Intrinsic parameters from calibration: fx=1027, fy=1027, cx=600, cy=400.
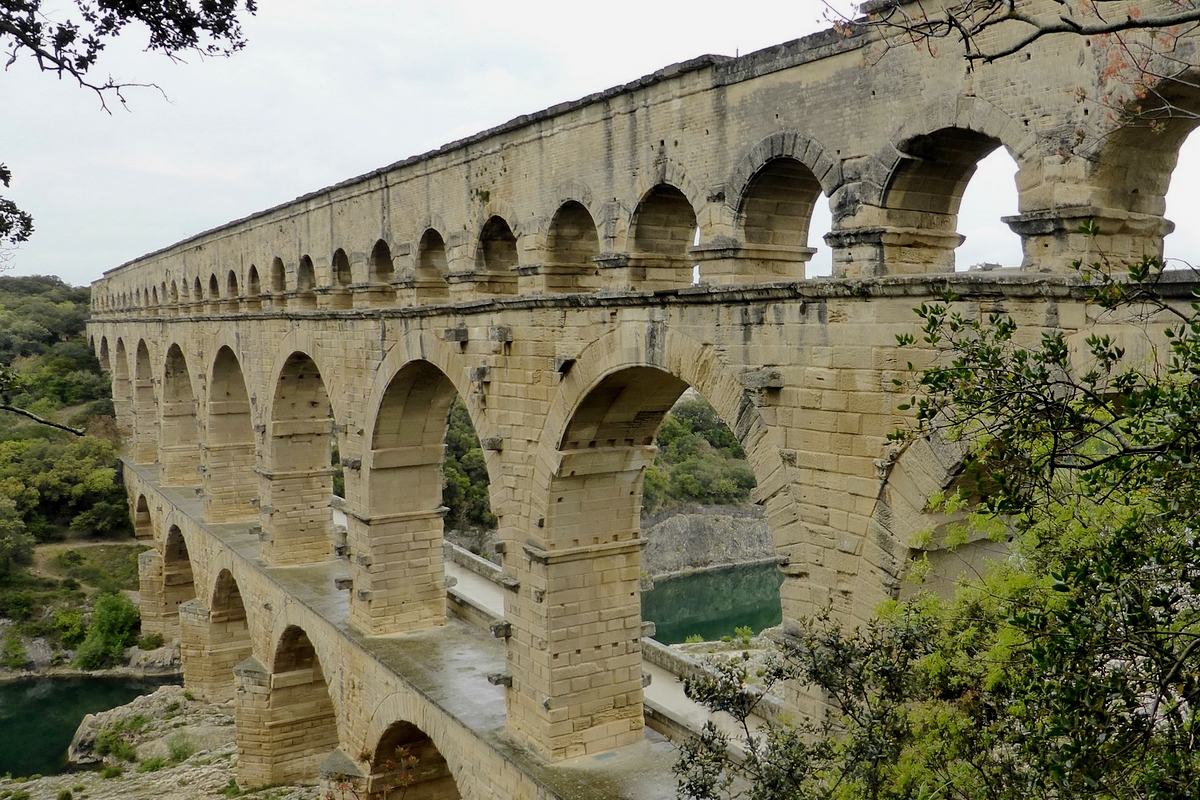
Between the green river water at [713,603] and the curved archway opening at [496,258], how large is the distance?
1914 cm

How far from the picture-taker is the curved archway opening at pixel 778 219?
8.78 meters

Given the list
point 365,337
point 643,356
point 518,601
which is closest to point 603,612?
point 518,601

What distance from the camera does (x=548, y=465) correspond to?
9.13 m

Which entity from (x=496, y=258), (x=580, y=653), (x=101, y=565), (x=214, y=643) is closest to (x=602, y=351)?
(x=580, y=653)

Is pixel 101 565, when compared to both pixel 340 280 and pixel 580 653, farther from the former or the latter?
pixel 580 653

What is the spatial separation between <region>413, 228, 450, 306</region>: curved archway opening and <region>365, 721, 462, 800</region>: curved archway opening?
18.4 ft

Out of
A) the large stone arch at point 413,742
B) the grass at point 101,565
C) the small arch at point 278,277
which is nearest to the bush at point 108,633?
the grass at point 101,565

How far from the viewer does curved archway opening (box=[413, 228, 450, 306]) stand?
1398 cm

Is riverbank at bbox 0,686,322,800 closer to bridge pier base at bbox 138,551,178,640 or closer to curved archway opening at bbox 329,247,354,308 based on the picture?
bridge pier base at bbox 138,551,178,640

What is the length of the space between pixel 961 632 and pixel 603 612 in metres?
5.11

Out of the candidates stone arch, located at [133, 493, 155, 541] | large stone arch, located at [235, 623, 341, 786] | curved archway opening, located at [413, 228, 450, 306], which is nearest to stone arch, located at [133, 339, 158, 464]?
stone arch, located at [133, 493, 155, 541]

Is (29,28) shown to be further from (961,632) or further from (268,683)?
(268,683)

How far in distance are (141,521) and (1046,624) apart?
102 feet

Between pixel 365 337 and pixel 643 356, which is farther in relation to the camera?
pixel 365 337
